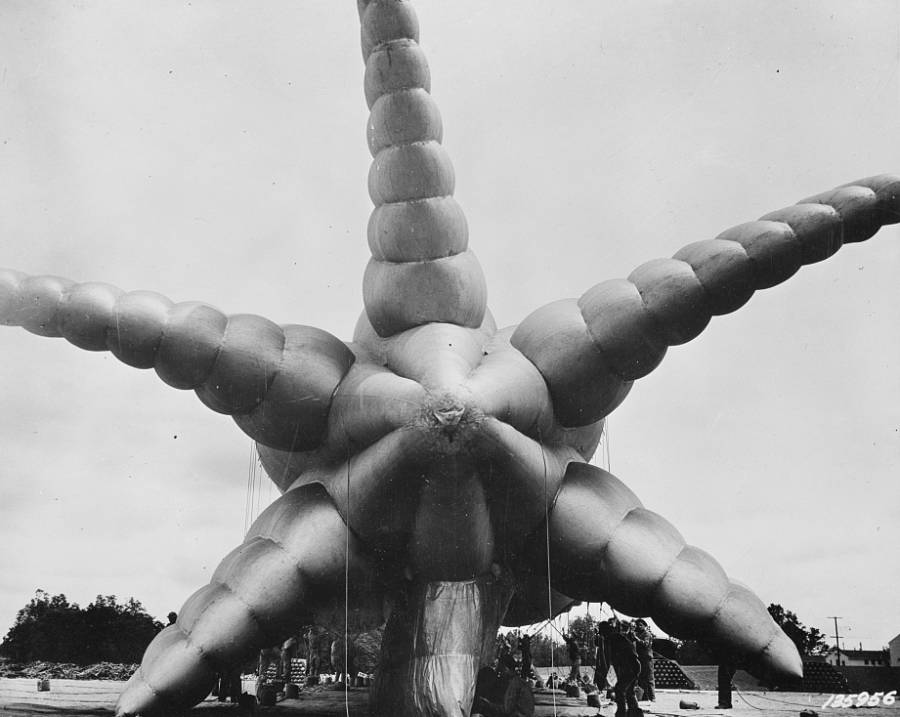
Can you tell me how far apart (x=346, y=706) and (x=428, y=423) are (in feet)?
13.3

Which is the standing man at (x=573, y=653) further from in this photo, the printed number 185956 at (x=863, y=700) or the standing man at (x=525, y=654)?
the printed number 185956 at (x=863, y=700)

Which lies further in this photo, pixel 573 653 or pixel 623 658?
pixel 573 653

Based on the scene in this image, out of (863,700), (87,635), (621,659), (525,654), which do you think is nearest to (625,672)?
(621,659)

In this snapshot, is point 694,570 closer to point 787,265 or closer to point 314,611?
point 787,265

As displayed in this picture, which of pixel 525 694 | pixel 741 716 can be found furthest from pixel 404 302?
pixel 741 716

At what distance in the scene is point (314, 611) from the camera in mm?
8672

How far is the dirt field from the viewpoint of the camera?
11.2 m

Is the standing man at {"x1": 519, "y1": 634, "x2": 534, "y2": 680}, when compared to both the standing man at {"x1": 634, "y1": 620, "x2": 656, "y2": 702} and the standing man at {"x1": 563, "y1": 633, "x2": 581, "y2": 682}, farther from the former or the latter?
the standing man at {"x1": 634, "y1": 620, "x2": 656, "y2": 702}

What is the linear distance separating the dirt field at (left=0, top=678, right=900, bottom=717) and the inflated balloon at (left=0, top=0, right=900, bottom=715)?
2.09 metres

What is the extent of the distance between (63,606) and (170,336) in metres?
23.9

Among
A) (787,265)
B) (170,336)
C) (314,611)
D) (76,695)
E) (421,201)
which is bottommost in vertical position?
(76,695)

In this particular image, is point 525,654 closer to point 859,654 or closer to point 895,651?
point 895,651

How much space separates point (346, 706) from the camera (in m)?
10.1

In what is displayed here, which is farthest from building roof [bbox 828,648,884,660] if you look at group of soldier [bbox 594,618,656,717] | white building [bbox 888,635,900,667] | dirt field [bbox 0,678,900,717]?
group of soldier [bbox 594,618,656,717]
